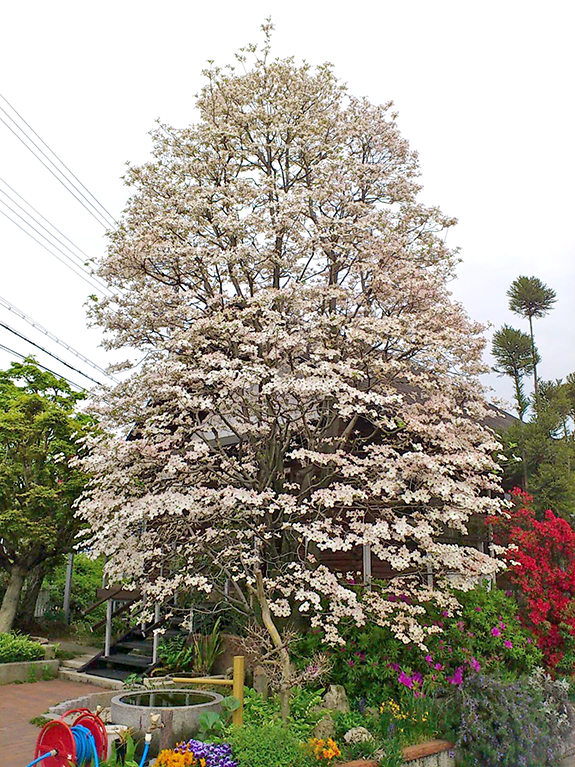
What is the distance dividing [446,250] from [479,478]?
10.3ft

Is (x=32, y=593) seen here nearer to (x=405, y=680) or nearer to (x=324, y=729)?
(x=405, y=680)

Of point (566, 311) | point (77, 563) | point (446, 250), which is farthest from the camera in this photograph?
point (77, 563)

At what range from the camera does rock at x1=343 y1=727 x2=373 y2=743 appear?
5840mm

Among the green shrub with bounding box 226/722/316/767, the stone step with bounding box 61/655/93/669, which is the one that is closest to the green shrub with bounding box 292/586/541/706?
the green shrub with bounding box 226/722/316/767

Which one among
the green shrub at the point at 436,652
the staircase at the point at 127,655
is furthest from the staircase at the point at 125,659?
the green shrub at the point at 436,652

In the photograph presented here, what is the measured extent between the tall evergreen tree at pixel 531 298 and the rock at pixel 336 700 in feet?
23.9

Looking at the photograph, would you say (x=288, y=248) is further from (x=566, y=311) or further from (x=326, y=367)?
(x=566, y=311)

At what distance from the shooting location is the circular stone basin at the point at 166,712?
218 inches

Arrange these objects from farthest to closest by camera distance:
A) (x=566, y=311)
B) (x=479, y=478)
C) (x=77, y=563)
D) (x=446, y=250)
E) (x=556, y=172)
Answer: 1. (x=77, y=563)
2. (x=566, y=311)
3. (x=556, y=172)
4. (x=446, y=250)
5. (x=479, y=478)

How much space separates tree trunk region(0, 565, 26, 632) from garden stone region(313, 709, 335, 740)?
28.3 feet

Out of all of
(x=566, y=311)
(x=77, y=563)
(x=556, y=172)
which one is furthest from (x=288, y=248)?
(x=77, y=563)

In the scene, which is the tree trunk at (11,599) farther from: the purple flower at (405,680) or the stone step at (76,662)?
the purple flower at (405,680)

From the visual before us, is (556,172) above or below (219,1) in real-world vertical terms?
below

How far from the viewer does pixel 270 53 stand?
8664 millimetres
